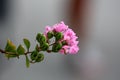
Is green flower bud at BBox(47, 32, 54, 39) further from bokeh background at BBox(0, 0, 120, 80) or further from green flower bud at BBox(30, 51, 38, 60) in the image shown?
bokeh background at BBox(0, 0, 120, 80)

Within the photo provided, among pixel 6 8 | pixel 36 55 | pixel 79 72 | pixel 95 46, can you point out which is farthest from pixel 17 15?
pixel 36 55

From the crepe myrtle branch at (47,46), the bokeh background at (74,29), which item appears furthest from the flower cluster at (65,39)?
the bokeh background at (74,29)

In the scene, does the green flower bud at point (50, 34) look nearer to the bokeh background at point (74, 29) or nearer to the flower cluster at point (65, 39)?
the flower cluster at point (65, 39)

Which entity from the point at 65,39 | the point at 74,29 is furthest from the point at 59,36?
the point at 74,29

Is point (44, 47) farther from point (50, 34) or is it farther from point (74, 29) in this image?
point (74, 29)

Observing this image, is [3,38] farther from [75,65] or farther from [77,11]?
[77,11]
